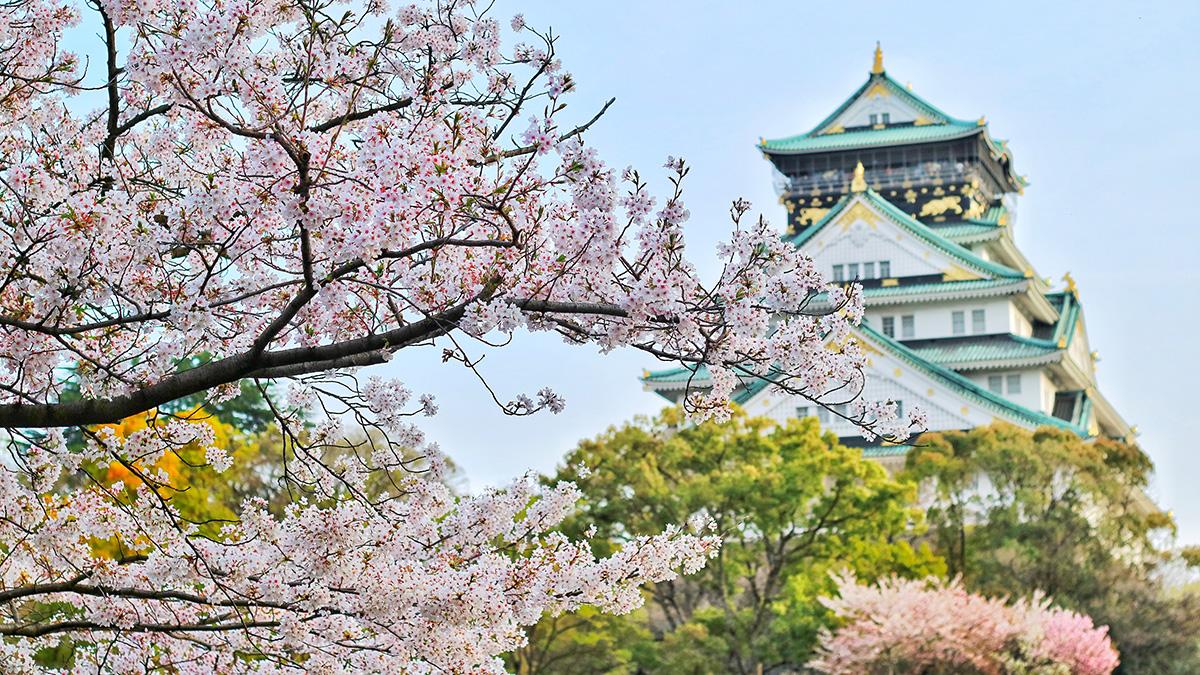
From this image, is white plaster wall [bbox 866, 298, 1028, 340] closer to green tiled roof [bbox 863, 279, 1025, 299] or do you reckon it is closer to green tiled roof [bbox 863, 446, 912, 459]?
green tiled roof [bbox 863, 279, 1025, 299]

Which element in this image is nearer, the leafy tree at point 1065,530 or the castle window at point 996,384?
the leafy tree at point 1065,530

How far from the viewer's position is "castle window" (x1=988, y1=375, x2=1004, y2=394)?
4522 cm

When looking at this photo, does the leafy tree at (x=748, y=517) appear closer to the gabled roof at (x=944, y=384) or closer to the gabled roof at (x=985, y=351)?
the gabled roof at (x=944, y=384)

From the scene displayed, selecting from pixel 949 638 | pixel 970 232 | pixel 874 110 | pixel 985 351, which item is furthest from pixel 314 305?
pixel 874 110

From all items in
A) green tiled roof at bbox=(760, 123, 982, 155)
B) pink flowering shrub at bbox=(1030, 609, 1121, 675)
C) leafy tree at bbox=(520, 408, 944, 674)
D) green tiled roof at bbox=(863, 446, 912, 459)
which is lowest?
pink flowering shrub at bbox=(1030, 609, 1121, 675)

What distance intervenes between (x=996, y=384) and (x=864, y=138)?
9.11 metres

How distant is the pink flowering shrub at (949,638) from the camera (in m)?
22.9

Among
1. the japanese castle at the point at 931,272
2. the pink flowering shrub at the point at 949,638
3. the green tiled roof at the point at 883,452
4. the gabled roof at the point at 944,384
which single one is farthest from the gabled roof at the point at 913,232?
the pink flowering shrub at the point at 949,638

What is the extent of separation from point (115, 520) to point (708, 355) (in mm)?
3038

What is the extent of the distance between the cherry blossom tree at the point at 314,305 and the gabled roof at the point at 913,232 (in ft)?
128

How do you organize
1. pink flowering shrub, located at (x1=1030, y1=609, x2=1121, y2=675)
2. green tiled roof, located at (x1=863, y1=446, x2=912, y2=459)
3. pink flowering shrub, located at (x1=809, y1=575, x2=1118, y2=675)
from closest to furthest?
pink flowering shrub, located at (x1=809, y1=575, x2=1118, y2=675) < pink flowering shrub, located at (x1=1030, y1=609, x2=1121, y2=675) < green tiled roof, located at (x1=863, y1=446, x2=912, y2=459)

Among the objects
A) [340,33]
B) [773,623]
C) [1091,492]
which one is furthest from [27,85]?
[1091,492]

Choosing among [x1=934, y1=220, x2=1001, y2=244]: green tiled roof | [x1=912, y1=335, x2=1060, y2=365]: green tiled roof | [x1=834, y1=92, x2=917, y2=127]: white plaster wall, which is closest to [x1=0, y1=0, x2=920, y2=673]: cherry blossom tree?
[x1=912, y1=335, x2=1060, y2=365]: green tiled roof

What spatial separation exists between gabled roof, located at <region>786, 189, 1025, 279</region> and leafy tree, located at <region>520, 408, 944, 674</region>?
19.7 meters
